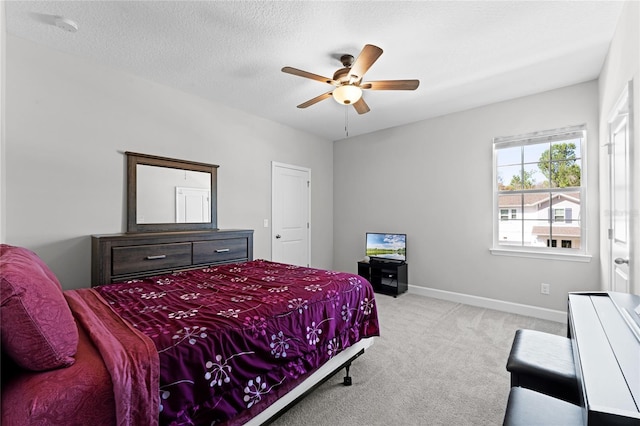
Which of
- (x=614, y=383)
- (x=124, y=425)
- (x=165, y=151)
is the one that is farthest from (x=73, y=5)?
(x=614, y=383)

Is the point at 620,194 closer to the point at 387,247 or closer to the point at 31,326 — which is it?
the point at 387,247

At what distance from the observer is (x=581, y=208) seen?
10.8ft

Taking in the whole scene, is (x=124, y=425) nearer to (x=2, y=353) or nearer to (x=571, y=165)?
(x=2, y=353)

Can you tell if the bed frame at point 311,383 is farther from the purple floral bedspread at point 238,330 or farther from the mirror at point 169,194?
the mirror at point 169,194

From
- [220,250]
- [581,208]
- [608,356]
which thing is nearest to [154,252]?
[220,250]

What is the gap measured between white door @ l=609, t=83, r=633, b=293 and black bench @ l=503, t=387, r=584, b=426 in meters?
1.49

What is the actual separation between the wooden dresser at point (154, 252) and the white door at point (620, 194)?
3.52 m

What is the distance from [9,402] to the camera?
868 millimetres

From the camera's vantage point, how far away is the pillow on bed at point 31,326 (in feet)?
3.05

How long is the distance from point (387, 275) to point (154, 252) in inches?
129

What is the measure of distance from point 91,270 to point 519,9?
4172mm

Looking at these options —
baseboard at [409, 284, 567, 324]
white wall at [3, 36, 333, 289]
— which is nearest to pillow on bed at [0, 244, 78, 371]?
white wall at [3, 36, 333, 289]

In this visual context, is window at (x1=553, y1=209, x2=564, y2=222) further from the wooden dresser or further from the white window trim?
the wooden dresser

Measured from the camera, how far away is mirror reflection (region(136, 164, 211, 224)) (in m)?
3.12
